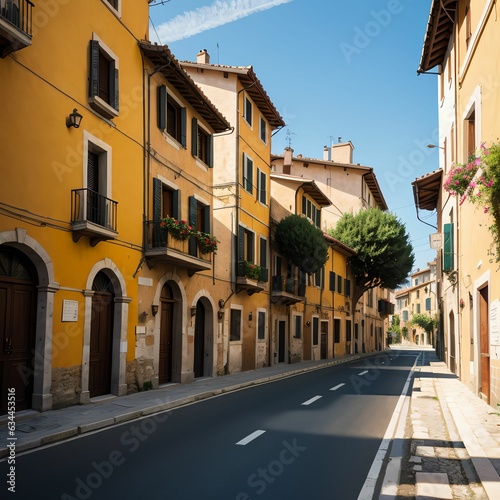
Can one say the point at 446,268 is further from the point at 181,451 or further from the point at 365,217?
the point at 365,217

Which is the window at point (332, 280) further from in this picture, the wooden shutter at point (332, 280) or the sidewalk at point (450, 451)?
the sidewalk at point (450, 451)

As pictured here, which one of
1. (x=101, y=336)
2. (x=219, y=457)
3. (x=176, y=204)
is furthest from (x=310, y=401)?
(x=176, y=204)

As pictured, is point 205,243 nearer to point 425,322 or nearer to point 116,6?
point 116,6

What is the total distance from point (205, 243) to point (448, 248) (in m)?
8.88

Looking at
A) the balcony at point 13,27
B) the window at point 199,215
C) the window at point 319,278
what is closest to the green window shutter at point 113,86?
the balcony at point 13,27


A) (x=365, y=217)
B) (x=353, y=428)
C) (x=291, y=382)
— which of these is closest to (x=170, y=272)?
(x=291, y=382)

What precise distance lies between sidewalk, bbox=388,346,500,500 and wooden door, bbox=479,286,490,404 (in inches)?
16.8

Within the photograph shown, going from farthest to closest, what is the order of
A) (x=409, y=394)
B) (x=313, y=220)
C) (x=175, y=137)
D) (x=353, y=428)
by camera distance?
(x=313, y=220) < (x=175, y=137) < (x=409, y=394) < (x=353, y=428)

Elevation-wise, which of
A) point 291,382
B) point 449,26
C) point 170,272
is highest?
point 449,26

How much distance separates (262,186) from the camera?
89.0ft

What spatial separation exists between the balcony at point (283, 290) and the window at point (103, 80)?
600 inches

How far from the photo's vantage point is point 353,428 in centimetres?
991

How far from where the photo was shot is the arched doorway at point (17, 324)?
1034 cm

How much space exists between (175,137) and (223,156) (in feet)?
18.0
